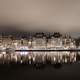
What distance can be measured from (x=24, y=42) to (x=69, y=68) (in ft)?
2.10

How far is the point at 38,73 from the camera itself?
1.94m

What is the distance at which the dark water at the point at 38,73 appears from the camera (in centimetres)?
191

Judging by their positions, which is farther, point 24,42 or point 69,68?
point 69,68

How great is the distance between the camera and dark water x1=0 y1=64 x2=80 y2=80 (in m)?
1.91

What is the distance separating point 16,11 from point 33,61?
67 centimetres

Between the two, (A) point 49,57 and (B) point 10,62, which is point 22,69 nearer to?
(B) point 10,62

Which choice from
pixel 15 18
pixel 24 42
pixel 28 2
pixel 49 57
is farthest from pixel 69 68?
pixel 28 2

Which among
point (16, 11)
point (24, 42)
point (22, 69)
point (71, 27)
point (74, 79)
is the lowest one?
point (74, 79)

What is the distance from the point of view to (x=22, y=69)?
1.93m

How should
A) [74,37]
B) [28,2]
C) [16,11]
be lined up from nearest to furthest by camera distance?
[28,2] → [16,11] → [74,37]

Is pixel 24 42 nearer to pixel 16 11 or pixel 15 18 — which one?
pixel 15 18

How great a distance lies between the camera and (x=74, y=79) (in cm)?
198

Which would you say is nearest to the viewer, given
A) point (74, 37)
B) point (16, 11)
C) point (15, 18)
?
point (16, 11)

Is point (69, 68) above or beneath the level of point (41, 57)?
beneath
